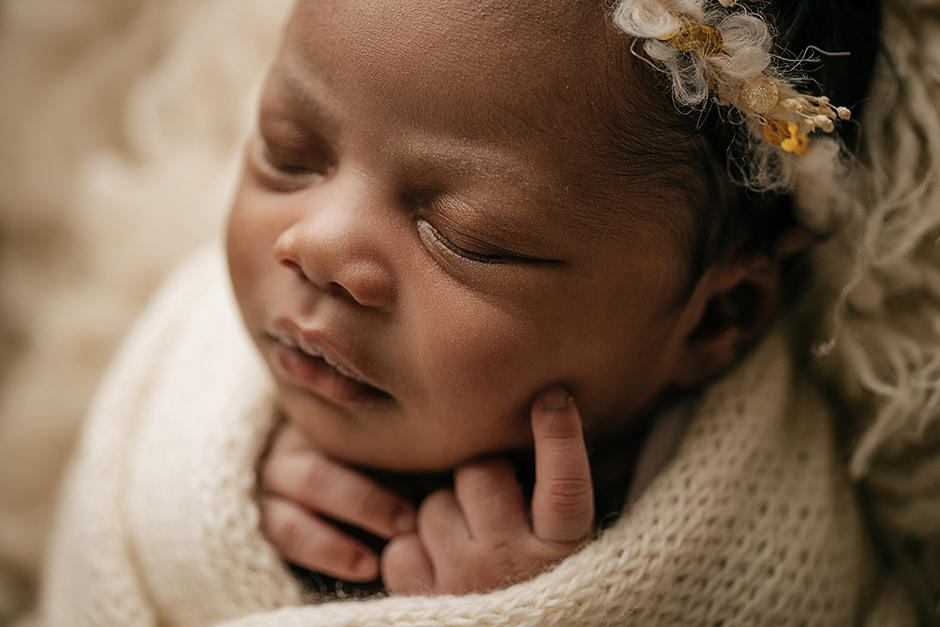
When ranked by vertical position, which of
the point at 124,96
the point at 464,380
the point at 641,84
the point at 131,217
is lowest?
the point at 131,217

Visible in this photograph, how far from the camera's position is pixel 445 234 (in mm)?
811

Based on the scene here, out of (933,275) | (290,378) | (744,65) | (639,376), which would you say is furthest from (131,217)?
(933,275)

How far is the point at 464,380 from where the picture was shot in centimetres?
82

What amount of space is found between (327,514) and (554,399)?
339 millimetres

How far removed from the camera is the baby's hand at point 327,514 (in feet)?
3.16

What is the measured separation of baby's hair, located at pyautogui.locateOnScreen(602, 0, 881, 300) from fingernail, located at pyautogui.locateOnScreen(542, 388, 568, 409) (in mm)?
175

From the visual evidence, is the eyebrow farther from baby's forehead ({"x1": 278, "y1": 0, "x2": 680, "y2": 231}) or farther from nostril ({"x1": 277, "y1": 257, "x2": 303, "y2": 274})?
nostril ({"x1": 277, "y1": 257, "x2": 303, "y2": 274})

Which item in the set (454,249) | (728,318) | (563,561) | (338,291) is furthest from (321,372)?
(728,318)

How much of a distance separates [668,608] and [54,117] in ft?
4.50

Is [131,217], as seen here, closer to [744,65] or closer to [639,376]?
[639,376]

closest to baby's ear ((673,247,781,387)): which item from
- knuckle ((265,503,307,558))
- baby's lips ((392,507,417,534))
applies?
baby's lips ((392,507,417,534))

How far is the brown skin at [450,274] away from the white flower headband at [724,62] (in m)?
0.05

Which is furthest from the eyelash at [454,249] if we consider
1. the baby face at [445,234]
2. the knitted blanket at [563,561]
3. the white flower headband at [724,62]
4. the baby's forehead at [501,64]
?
the knitted blanket at [563,561]

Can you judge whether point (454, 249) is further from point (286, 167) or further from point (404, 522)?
point (404, 522)
